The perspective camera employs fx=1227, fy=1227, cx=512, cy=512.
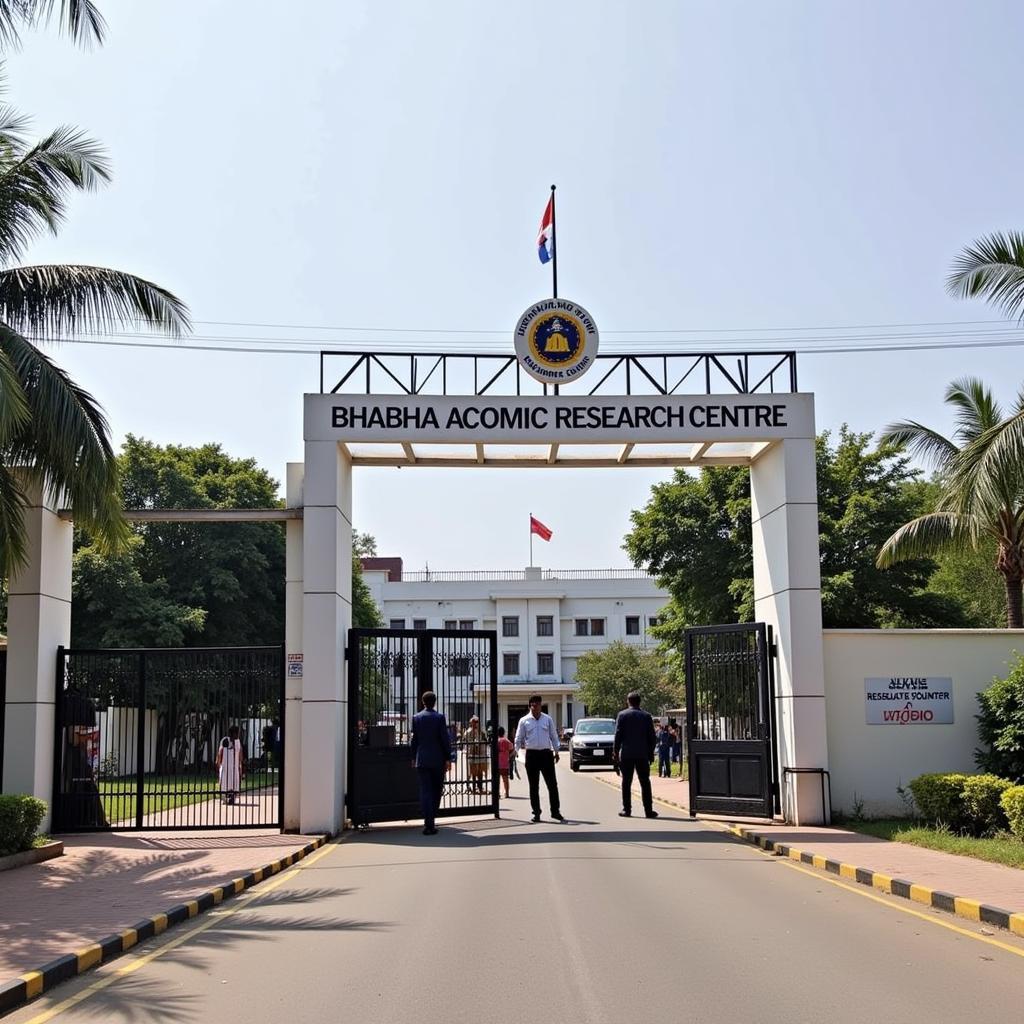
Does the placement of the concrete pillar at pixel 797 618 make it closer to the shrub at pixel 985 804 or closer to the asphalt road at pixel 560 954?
the shrub at pixel 985 804

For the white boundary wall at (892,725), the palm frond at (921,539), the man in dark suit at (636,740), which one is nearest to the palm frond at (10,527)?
the man in dark suit at (636,740)

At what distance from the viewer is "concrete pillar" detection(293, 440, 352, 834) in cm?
1783

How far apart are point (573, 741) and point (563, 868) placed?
30.6 meters

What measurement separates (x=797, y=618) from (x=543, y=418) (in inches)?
194

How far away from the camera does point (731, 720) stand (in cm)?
1950

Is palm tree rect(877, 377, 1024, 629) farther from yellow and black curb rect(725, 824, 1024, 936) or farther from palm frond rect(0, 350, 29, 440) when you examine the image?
palm frond rect(0, 350, 29, 440)

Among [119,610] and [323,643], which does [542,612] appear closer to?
[119,610]

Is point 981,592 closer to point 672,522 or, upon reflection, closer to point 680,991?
point 672,522

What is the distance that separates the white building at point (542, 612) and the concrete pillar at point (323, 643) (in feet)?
186

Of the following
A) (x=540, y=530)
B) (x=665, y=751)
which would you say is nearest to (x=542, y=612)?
(x=540, y=530)

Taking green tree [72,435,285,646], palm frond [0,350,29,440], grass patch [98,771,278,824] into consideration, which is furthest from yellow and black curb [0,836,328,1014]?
green tree [72,435,285,646]

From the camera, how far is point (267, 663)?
63.9 ft

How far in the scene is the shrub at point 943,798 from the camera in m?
15.8

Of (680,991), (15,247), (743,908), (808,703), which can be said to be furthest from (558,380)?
(680,991)
